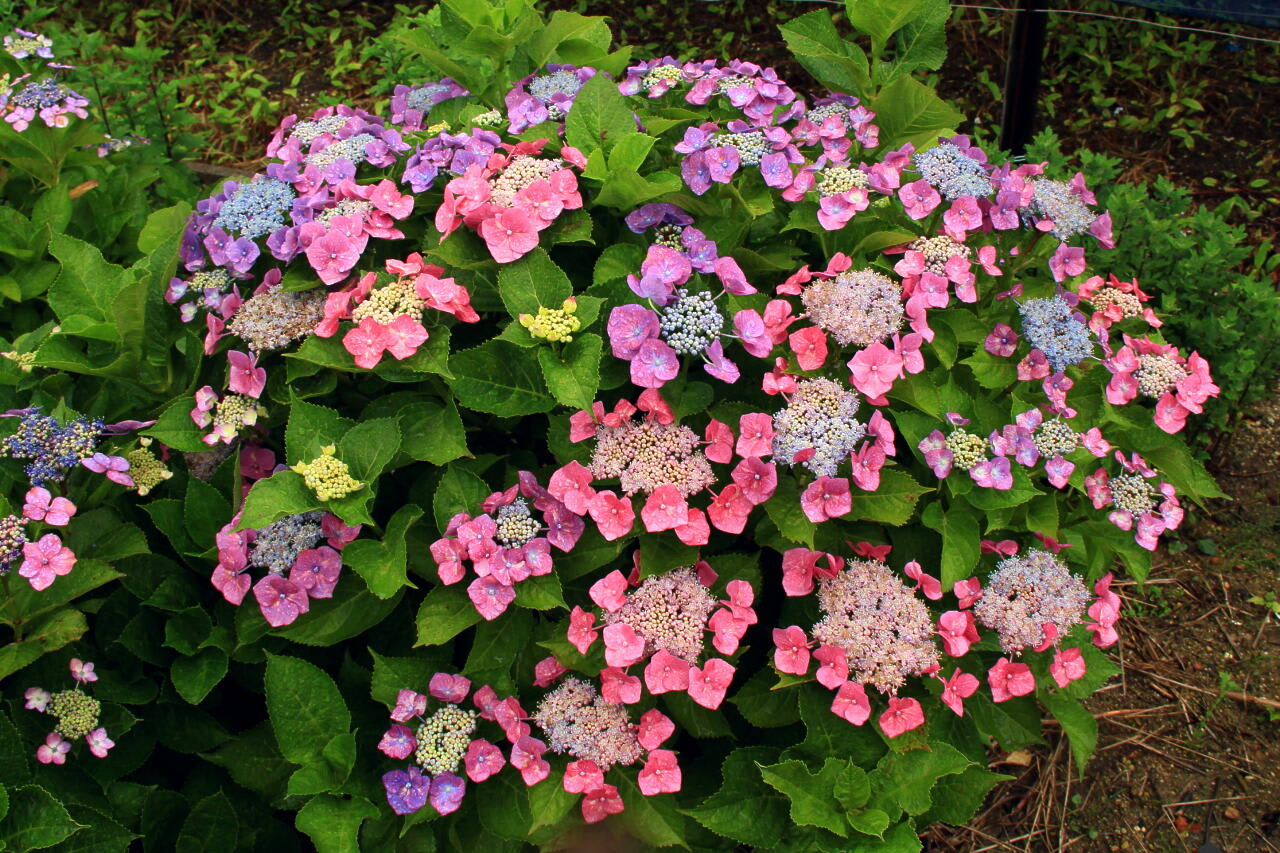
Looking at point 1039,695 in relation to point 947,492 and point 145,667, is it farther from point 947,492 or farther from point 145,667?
point 145,667

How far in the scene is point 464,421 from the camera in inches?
83.3

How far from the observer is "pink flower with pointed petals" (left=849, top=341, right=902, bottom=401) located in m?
1.76

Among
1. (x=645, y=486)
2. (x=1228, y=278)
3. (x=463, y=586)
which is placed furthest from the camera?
(x=1228, y=278)

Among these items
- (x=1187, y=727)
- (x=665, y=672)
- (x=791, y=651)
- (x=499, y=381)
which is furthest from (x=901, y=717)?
(x=1187, y=727)

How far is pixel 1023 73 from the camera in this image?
3574 mm

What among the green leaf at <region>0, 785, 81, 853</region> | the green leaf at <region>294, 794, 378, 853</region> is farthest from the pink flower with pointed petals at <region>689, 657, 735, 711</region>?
the green leaf at <region>0, 785, 81, 853</region>

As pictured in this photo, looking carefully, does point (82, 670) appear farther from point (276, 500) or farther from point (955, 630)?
point (955, 630)

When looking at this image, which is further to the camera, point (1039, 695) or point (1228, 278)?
point (1228, 278)

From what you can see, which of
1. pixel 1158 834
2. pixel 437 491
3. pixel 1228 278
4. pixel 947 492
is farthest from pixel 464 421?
pixel 1228 278

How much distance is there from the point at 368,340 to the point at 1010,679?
127 cm

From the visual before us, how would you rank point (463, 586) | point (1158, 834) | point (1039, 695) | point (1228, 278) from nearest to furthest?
point (463, 586)
point (1039, 695)
point (1158, 834)
point (1228, 278)

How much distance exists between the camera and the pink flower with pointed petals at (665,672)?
1.73 meters

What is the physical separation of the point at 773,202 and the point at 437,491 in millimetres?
914

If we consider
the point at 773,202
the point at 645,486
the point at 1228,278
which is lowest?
the point at 1228,278
